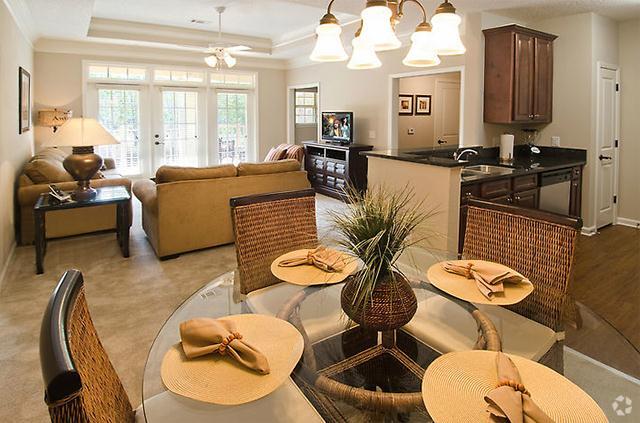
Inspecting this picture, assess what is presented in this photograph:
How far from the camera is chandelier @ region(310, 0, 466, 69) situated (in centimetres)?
174

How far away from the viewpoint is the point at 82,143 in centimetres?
384

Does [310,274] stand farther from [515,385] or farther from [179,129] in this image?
[179,129]

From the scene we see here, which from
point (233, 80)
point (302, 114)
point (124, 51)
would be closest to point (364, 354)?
point (124, 51)

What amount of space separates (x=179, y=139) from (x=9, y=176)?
442 cm

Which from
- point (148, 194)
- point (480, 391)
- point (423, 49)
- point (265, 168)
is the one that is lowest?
point (480, 391)

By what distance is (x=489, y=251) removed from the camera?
84.6 inches

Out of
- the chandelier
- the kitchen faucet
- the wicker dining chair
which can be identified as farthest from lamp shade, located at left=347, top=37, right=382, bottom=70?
the kitchen faucet

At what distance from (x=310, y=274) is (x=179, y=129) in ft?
24.4

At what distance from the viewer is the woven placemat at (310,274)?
1745 millimetres

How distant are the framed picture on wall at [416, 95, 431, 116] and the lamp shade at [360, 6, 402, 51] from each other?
641cm

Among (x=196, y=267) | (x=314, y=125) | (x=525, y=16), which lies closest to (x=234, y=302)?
(x=196, y=267)

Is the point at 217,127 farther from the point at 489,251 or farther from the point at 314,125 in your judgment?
the point at 489,251

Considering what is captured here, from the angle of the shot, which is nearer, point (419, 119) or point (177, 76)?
point (419, 119)

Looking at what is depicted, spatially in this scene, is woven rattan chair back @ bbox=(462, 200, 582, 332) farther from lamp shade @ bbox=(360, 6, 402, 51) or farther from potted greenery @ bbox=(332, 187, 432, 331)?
lamp shade @ bbox=(360, 6, 402, 51)
